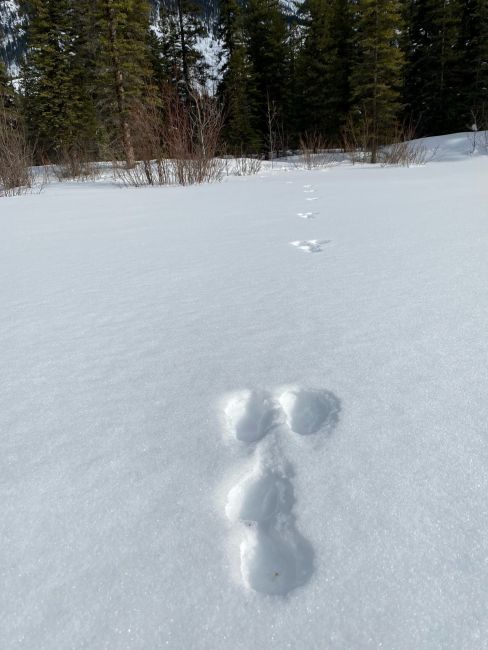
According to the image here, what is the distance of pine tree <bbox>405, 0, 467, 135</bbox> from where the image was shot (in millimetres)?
15508

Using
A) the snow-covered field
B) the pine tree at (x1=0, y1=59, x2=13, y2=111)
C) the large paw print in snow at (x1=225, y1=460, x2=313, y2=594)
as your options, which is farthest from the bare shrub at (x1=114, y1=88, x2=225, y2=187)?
the pine tree at (x1=0, y1=59, x2=13, y2=111)

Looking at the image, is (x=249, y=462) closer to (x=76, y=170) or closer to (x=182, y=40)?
(x=76, y=170)

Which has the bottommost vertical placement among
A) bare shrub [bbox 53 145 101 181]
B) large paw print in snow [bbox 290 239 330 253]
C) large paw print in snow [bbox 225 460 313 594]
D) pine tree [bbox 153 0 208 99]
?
large paw print in snow [bbox 225 460 313 594]

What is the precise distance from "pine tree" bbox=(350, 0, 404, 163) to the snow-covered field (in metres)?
12.7

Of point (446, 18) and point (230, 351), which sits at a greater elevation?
point (446, 18)

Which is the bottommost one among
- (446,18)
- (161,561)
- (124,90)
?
(161,561)

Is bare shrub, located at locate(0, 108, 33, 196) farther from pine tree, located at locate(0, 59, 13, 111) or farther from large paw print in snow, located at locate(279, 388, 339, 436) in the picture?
pine tree, located at locate(0, 59, 13, 111)

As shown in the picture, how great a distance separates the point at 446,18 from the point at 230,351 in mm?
19706

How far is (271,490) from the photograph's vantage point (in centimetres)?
63

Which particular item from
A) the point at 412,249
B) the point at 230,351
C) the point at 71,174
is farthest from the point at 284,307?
the point at 71,174

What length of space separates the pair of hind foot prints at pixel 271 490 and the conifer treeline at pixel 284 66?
14004 millimetres

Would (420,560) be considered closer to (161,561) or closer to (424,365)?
(161,561)

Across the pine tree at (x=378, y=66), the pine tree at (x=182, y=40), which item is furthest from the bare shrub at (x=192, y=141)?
the pine tree at (x=182, y=40)

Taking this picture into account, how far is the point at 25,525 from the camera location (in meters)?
0.60
